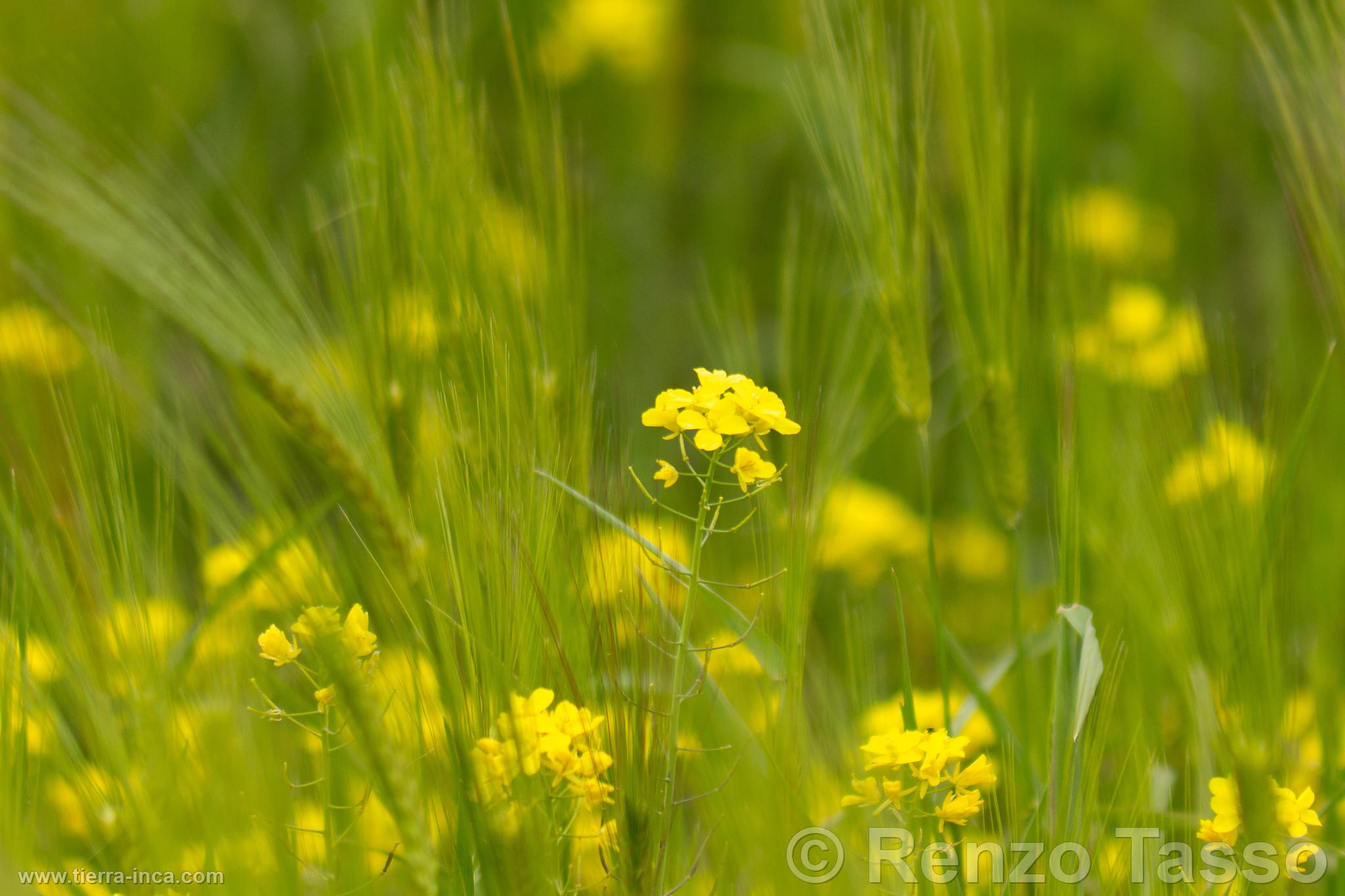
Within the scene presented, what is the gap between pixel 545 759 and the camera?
1.35 ft

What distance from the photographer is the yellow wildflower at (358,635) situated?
1.48 ft

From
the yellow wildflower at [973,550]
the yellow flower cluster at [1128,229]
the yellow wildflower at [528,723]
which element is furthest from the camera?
the yellow flower cluster at [1128,229]

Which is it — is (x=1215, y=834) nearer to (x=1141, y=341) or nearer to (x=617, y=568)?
(x=617, y=568)

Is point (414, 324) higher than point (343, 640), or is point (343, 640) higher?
point (414, 324)

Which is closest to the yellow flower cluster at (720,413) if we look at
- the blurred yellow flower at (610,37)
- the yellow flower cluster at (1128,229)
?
the yellow flower cluster at (1128,229)

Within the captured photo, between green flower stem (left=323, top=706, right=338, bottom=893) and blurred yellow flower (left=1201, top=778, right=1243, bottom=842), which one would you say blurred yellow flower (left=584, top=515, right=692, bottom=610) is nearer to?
green flower stem (left=323, top=706, right=338, bottom=893)

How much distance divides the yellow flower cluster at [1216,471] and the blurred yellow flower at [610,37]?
121cm

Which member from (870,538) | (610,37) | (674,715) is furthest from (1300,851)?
(610,37)

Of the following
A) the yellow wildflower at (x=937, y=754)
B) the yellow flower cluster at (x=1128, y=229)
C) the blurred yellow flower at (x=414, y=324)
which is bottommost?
the yellow wildflower at (x=937, y=754)

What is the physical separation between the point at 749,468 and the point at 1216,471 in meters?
0.29

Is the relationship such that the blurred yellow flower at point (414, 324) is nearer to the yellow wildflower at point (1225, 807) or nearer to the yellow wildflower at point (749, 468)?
the yellow wildflower at point (749, 468)

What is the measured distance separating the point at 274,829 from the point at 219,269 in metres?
0.27

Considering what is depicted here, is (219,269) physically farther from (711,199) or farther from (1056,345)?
(711,199)

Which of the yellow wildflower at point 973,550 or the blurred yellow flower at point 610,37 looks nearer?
the yellow wildflower at point 973,550
